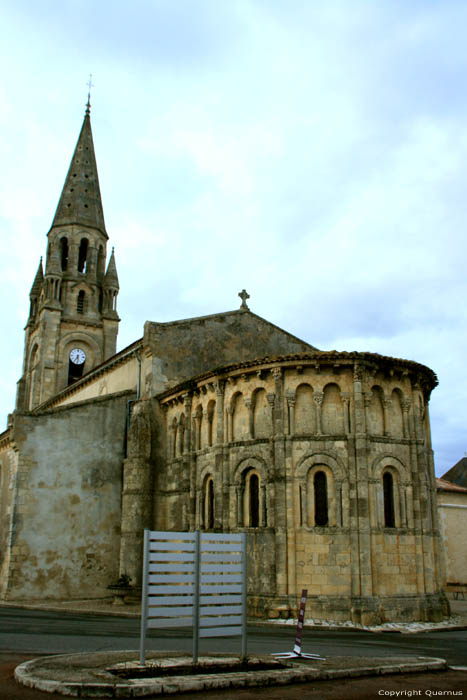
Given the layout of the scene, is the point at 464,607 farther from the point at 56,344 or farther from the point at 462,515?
the point at 56,344

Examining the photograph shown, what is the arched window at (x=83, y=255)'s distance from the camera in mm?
53938

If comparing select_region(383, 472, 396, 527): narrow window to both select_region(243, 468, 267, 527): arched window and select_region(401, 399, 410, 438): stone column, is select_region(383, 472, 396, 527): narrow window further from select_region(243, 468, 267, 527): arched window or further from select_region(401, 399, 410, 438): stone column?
select_region(243, 468, 267, 527): arched window

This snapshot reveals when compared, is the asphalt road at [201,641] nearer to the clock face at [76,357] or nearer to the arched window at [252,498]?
the arched window at [252,498]

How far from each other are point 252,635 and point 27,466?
13791 mm

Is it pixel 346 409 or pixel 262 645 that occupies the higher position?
pixel 346 409

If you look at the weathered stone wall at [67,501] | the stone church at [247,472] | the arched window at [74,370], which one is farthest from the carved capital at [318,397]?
the arched window at [74,370]

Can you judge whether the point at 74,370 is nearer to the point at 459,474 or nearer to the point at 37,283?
the point at 37,283

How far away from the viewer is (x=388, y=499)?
21.4 metres

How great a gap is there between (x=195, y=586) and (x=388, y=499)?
41.0 ft

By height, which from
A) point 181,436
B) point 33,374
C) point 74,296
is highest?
point 74,296

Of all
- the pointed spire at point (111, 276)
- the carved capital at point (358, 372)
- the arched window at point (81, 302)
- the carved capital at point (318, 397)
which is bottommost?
the carved capital at point (318, 397)

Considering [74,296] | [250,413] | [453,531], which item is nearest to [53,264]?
[74,296]

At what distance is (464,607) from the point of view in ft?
86.8

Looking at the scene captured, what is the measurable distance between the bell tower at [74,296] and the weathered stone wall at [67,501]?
80.2 feet
